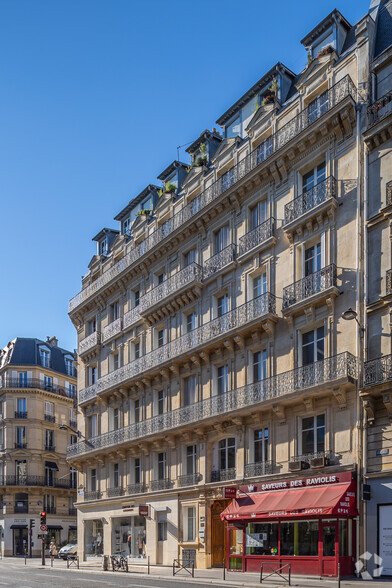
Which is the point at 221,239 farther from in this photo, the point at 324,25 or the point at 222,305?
the point at 324,25

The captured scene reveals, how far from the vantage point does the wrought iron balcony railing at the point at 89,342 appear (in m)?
39.2

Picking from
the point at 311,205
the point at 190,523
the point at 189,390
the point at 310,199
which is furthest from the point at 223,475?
the point at 310,199

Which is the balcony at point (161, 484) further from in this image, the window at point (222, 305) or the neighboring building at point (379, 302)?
the neighboring building at point (379, 302)

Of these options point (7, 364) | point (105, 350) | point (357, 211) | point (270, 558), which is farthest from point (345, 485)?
point (7, 364)

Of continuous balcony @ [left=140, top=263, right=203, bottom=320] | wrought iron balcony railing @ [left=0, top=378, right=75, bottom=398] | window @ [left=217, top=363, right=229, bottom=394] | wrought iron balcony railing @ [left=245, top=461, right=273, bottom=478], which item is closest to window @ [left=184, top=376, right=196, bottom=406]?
window @ [left=217, top=363, right=229, bottom=394]

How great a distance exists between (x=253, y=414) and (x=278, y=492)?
3140mm

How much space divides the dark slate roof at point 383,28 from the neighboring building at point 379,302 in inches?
1.4

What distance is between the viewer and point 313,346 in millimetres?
23781

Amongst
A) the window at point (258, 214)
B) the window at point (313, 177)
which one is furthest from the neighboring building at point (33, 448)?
the window at point (313, 177)

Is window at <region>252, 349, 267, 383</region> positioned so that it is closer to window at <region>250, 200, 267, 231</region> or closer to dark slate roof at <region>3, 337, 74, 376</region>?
window at <region>250, 200, 267, 231</region>

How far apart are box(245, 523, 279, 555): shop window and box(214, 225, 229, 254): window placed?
38.7 ft

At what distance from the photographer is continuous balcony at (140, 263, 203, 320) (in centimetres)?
3031

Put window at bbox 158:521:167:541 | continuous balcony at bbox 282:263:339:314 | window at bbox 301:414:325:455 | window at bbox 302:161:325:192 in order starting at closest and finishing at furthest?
window at bbox 301:414:325:455 → continuous balcony at bbox 282:263:339:314 → window at bbox 302:161:325:192 → window at bbox 158:521:167:541

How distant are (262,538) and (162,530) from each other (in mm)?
7755
